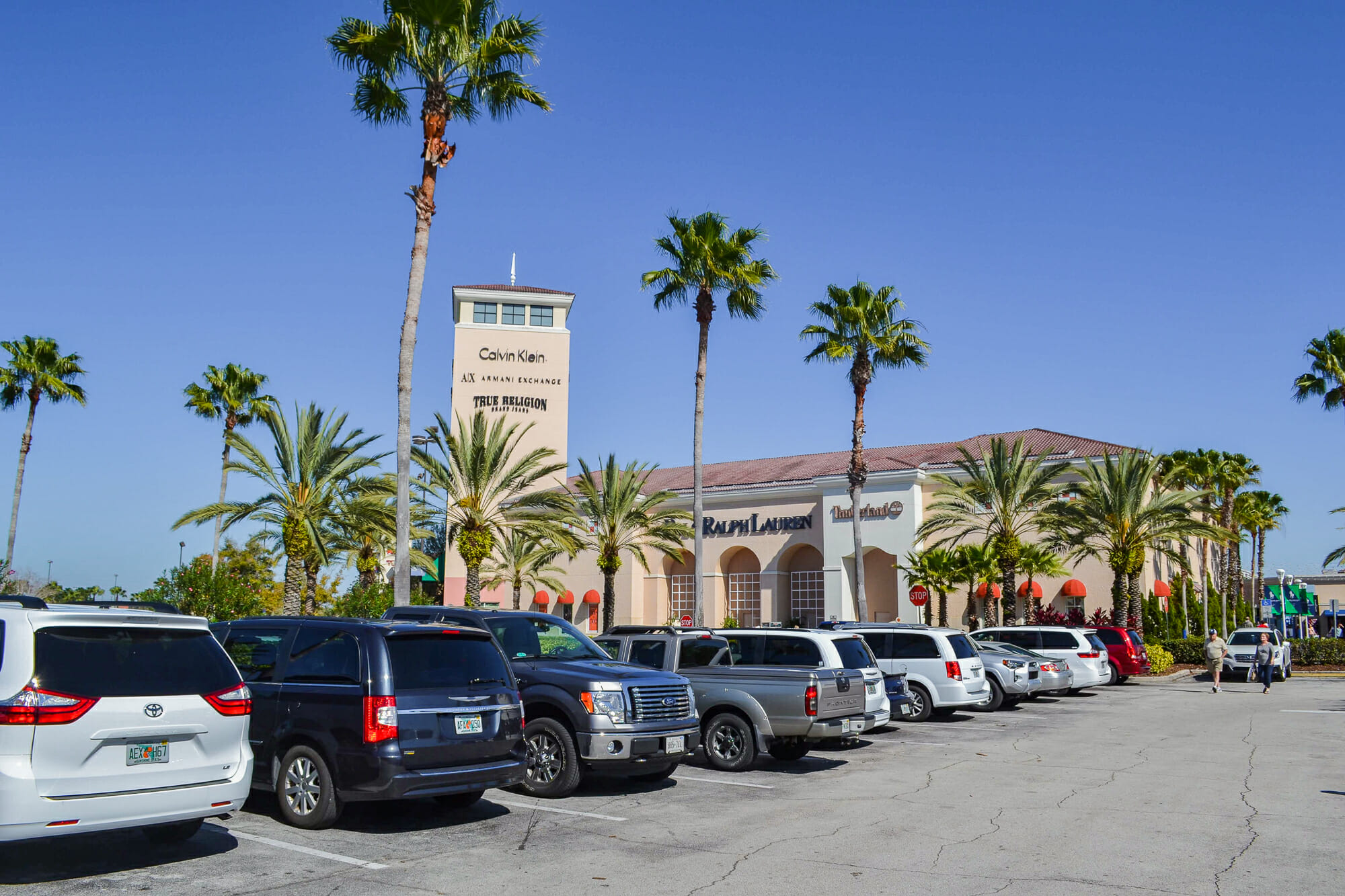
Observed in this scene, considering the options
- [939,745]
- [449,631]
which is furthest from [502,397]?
[449,631]

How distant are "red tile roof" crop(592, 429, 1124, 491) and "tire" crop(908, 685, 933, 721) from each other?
969 inches

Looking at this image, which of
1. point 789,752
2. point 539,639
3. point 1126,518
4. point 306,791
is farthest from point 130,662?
point 1126,518

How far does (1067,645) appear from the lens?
26.9 metres

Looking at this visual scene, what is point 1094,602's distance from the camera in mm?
42625

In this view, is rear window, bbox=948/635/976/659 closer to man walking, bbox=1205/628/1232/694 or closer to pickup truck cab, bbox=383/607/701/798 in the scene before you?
pickup truck cab, bbox=383/607/701/798

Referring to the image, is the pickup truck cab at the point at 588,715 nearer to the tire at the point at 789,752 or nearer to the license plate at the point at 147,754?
the tire at the point at 789,752

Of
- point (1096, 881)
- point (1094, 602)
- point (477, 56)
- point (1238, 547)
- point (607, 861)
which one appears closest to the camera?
point (1096, 881)

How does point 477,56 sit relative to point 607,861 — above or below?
above

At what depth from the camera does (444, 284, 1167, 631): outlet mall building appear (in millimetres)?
46750

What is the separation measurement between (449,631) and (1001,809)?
5.91 metres

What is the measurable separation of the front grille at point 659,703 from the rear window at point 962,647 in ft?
32.4

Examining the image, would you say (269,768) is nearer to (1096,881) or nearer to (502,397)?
(1096,881)

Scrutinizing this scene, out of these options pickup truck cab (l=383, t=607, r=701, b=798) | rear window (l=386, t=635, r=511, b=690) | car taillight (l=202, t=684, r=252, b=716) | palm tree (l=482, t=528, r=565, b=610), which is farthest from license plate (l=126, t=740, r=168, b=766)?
palm tree (l=482, t=528, r=565, b=610)

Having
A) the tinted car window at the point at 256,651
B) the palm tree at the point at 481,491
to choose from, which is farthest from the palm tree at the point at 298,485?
the tinted car window at the point at 256,651
